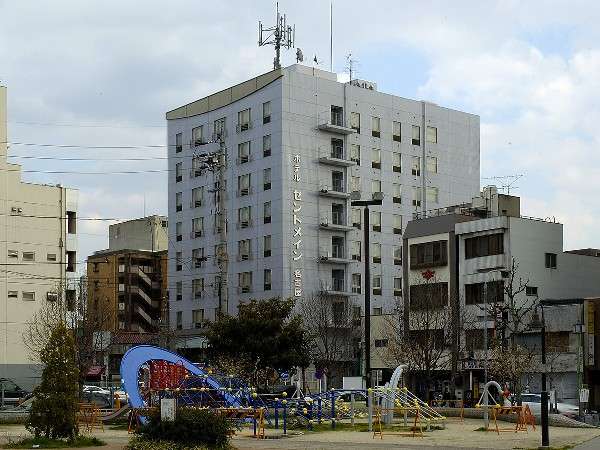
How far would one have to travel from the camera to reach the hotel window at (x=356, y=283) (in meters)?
96.6

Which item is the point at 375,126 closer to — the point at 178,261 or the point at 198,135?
the point at 198,135

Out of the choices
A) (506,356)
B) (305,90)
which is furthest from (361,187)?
(506,356)

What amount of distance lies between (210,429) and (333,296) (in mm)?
66879

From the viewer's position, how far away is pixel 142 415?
3778 cm


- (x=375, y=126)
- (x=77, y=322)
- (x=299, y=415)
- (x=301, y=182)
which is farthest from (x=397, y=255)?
(x=299, y=415)

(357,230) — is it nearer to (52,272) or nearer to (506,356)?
(52,272)

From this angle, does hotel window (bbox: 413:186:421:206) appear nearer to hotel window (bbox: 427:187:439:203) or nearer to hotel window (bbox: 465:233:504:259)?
hotel window (bbox: 427:187:439:203)

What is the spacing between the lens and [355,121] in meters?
97.6

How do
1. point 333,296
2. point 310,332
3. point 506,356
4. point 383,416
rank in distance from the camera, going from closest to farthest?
1. point 383,416
2. point 506,356
3. point 310,332
4. point 333,296

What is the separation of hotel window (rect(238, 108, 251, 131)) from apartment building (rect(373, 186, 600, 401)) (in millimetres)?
19068

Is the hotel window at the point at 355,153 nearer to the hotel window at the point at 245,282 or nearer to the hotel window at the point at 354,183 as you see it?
the hotel window at the point at 354,183

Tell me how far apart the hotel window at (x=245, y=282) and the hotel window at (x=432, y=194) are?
67.5 feet

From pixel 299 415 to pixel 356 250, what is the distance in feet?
185

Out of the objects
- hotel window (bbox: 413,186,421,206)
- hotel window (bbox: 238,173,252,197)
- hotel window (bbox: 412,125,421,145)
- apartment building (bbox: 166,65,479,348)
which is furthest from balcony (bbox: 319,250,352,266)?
hotel window (bbox: 412,125,421,145)
